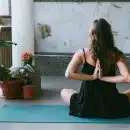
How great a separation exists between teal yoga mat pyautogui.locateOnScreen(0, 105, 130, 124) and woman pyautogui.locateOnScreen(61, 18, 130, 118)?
97mm

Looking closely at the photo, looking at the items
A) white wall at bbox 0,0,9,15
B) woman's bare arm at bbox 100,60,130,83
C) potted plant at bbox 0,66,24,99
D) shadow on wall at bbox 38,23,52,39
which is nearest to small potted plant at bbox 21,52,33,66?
potted plant at bbox 0,66,24,99

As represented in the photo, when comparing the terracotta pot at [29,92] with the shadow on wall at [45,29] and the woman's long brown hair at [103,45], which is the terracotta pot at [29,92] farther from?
the shadow on wall at [45,29]

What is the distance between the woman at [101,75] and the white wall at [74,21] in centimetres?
234

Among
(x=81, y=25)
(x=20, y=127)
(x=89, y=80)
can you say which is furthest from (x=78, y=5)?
(x=20, y=127)

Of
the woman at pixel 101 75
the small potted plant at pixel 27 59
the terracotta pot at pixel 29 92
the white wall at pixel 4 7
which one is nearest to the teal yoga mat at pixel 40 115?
the woman at pixel 101 75

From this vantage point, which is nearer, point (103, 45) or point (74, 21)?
point (103, 45)

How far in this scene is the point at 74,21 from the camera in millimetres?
5953

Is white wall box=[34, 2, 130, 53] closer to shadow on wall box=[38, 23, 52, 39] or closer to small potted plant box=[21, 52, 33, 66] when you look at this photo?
shadow on wall box=[38, 23, 52, 39]

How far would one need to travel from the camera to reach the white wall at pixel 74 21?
19.3 ft

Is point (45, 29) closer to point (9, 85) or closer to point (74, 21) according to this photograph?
point (74, 21)

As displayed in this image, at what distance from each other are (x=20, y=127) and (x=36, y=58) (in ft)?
8.96

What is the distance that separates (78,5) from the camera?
591cm

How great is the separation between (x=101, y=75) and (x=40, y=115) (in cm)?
77

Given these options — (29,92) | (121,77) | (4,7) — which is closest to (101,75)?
(121,77)
